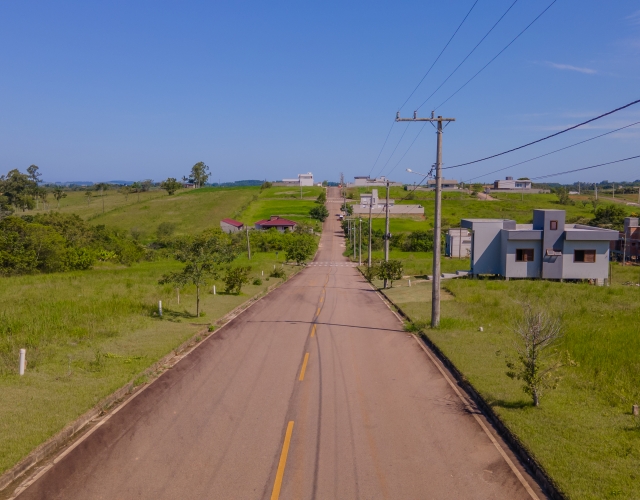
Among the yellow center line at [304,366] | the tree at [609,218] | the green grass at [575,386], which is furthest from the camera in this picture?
the tree at [609,218]

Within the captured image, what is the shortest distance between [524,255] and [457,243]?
20848 mm

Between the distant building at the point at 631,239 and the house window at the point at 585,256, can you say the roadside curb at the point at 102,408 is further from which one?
the distant building at the point at 631,239

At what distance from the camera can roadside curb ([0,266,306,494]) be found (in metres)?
7.83

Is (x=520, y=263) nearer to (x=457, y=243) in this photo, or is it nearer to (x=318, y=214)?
(x=457, y=243)

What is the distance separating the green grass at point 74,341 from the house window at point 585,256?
25.9 metres

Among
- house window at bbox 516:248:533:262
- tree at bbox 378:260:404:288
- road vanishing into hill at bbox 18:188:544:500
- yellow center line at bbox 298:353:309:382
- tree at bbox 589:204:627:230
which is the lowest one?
yellow center line at bbox 298:353:309:382

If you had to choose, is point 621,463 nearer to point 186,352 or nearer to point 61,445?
point 61,445

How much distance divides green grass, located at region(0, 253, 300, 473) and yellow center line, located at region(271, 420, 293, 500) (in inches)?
155

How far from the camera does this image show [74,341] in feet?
54.1

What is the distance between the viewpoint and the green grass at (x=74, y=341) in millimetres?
9817

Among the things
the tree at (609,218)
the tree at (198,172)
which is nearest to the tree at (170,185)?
the tree at (198,172)

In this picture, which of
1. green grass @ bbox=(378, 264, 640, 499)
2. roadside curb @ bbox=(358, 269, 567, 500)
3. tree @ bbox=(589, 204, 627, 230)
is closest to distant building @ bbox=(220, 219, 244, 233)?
tree @ bbox=(589, 204, 627, 230)

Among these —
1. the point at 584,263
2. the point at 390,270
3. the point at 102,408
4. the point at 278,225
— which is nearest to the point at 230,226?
the point at 278,225

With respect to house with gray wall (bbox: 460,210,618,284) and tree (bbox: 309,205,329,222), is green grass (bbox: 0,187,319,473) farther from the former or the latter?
tree (bbox: 309,205,329,222)
